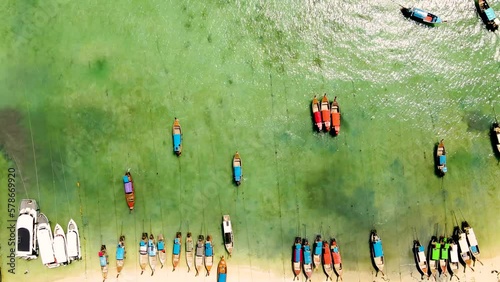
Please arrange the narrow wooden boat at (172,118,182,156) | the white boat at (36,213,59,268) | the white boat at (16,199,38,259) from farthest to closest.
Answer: the narrow wooden boat at (172,118,182,156) → the white boat at (36,213,59,268) → the white boat at (16,199,38,259)

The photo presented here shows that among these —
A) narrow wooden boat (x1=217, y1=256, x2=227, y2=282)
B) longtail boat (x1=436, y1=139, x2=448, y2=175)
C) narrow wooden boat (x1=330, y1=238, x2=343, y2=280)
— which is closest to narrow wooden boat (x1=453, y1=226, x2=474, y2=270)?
longtail boat (x1=436, y1=139, x2=448, y2=175)

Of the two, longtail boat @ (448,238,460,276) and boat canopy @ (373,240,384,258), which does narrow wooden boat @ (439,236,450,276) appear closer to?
longtail boat @ (448,238,460,276)

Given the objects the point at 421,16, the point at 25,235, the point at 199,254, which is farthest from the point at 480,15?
the point at 25,235

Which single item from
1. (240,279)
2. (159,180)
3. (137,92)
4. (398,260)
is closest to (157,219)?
(159,180)

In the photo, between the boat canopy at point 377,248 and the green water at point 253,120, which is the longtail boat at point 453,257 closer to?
the green water at point 253,120

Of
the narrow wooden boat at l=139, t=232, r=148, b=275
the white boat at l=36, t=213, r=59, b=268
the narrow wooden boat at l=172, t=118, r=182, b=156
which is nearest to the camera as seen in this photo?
the white boat at l=36, t=213, r=59, b=268

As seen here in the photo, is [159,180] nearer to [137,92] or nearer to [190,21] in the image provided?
[137,92]

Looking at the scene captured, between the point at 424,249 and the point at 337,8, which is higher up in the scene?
the point at 337,8
